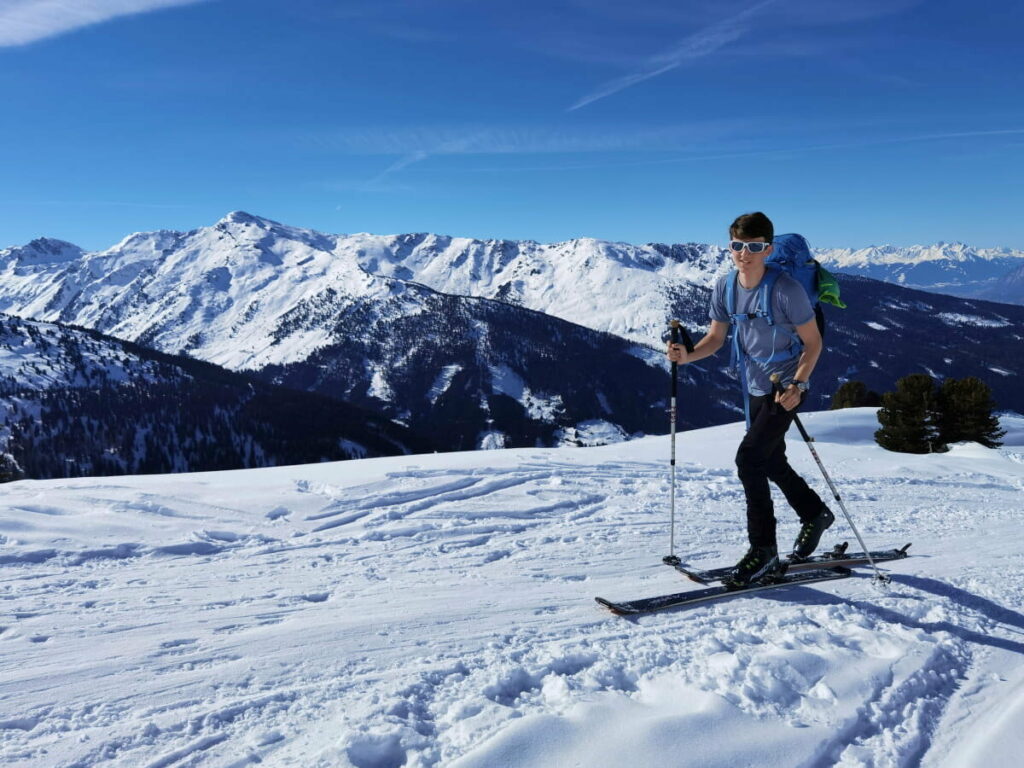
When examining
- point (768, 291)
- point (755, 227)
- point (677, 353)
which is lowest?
point (677, 353)

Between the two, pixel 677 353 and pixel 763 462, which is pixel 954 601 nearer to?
pixel 763 462

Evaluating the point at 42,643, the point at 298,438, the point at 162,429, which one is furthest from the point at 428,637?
the point at 162,429

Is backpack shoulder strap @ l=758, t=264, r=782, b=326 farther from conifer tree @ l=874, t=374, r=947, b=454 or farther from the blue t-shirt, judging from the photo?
conifer tree @ l=874, t=374, r=947, b=454

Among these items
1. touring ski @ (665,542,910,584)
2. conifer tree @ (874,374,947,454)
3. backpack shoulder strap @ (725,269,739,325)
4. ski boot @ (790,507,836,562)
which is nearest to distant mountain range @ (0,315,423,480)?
conifer tree @ (874,374,947,454)

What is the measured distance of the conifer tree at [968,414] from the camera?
115 feet

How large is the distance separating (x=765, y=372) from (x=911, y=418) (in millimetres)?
34883

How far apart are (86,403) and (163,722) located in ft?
753

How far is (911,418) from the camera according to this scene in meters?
34.0

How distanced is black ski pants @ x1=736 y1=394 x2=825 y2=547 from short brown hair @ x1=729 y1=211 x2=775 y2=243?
145 centimetres

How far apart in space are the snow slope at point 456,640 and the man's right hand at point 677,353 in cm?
219

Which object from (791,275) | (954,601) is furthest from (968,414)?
(791,275)

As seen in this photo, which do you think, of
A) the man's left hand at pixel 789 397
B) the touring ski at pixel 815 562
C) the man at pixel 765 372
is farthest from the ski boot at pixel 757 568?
the man's left hand at pixel 789 397

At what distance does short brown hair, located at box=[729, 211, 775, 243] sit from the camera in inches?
209

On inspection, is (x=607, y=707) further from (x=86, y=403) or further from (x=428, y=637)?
(x=86, y=403)
